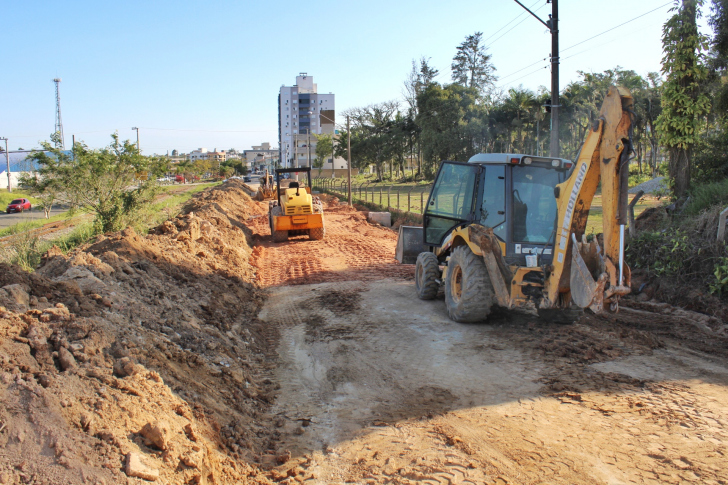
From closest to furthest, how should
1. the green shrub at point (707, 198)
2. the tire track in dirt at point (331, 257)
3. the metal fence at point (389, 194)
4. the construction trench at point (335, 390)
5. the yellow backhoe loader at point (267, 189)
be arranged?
the construction trench at point (335, 390) < the green shrub at point (707, 198) < the tire track in dirt at point (331, 257) < the metal fence at point (389, 194) < the yellow backhoe loader at point (267, 189)

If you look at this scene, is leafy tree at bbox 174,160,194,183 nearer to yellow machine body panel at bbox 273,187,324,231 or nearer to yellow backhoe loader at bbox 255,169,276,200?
yellow backhoe loader at bbox 255,169,276,200

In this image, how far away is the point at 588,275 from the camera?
16.8 feet

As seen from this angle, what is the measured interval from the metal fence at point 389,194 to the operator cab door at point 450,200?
8.11 m

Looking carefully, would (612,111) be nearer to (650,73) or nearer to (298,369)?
(298,369)

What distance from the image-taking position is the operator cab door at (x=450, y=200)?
768 centimetres

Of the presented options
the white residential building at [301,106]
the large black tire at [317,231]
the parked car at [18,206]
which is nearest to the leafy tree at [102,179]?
the large black tire at [317,231]

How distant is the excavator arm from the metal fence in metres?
11.5

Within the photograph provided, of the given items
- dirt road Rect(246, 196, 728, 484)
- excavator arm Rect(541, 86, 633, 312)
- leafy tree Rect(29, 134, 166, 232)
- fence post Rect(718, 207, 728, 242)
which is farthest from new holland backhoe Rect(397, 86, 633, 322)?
leafy tree Rect(29, 134, 166, 232)

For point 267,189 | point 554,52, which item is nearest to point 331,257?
point 554,52

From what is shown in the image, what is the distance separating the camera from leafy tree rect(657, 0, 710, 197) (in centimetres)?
1173

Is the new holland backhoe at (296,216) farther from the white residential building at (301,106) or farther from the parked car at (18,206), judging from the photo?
the white residential building at (301,106)

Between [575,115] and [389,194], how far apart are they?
27.8 m

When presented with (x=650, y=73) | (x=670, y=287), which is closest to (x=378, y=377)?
(x=670, y=287)

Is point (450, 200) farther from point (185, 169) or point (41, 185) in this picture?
point (185, 169)
